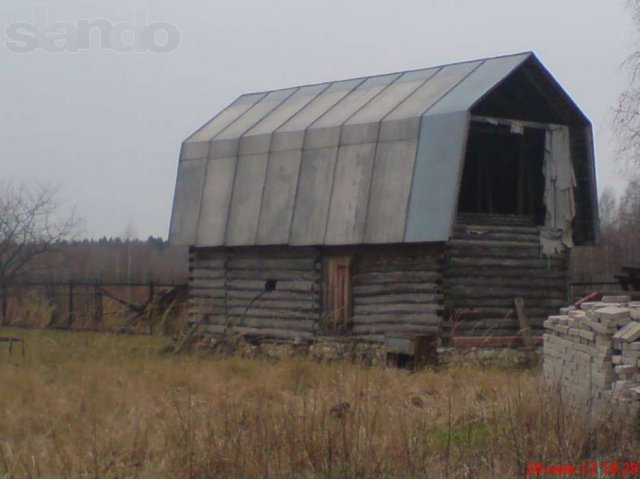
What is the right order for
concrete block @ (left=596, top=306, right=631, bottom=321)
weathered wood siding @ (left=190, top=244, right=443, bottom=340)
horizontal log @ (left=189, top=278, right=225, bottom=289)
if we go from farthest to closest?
1. horizontal log @ (left=189, top=278, right=225, bottom=289)
2. weathered wood siding @ (left=190, top=244, right=443, bottom=340)
3. concrete block @ (left=596, top=306, right=631, bottom=321)

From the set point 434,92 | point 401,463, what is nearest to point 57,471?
point 401,463

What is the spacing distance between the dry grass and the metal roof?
5.65 meters

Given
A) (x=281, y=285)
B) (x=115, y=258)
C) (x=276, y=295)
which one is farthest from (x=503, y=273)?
(x=115, y=258)

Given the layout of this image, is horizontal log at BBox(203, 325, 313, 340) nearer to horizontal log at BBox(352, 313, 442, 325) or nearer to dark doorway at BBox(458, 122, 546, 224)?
horizontal log at BBox(352, 313, 442, 325)

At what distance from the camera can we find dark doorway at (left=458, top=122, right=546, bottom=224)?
20844 millimetres

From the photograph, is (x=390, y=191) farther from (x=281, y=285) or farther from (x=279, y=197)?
(x=281, y=285)

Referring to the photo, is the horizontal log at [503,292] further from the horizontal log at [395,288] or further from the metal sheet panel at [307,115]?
the metal sheet panel at [307,115]

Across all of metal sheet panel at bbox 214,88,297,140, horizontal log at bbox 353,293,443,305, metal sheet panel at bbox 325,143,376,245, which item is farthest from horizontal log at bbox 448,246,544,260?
metal sheet panel at bbox 214,88,297,140

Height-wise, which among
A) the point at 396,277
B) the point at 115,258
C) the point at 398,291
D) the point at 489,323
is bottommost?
the point at 489,323

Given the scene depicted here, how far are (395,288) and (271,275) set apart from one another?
11.3 ft

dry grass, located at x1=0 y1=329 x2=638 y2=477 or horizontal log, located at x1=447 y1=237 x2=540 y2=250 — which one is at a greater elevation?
A: horizontal log, located at x1=447 y1=237 x2=540 y2=250

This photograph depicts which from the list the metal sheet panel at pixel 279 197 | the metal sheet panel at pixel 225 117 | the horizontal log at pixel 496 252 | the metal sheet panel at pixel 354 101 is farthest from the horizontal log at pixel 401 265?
the metal sheet panel at pixel 225 117

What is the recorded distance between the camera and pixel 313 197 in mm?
20688

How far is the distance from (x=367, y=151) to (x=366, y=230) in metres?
1.71
